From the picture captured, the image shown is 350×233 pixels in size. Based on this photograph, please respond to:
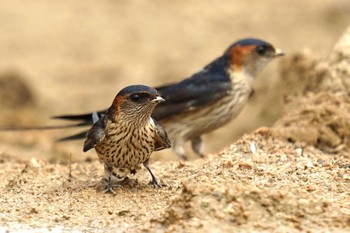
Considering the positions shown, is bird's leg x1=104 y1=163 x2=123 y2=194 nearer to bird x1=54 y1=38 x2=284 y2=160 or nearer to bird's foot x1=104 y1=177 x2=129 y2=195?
bird's foot x1=104 y1=177 x2=129 y2=195

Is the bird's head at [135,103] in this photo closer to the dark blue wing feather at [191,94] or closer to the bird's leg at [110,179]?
the bird's leg at [110,179]

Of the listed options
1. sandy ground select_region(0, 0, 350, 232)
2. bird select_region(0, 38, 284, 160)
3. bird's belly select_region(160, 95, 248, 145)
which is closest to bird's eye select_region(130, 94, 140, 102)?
sandy ground select_region(0, 0, 350, 232)

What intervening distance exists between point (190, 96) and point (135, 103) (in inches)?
106

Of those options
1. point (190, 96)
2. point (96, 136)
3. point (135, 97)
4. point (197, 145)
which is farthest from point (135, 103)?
point (197, 145)

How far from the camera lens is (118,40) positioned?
52.5 ft

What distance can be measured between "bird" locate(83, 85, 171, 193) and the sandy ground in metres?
0.21

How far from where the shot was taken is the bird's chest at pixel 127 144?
622 centimetres

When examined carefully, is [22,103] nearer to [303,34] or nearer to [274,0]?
[303,34]

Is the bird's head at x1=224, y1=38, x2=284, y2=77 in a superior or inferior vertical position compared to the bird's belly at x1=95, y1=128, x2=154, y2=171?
superior

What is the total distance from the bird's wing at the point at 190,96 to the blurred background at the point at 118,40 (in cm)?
270

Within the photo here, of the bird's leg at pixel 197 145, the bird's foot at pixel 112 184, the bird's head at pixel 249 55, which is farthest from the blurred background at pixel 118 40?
the bird's foot at pixel 112 184

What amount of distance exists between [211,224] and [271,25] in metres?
11.5

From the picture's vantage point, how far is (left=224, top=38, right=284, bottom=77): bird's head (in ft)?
30.4

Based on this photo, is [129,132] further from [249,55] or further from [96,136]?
[249,55]
